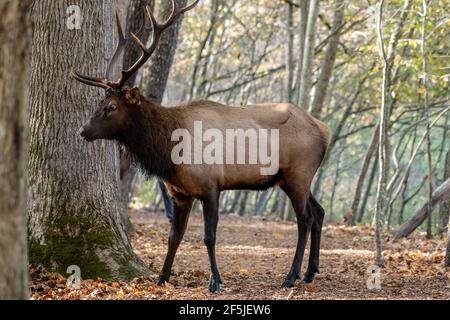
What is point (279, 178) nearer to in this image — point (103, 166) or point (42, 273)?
point (103, 166)

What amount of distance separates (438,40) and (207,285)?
1337cm

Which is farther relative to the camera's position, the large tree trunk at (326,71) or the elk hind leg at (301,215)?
the large tree trunk at (326,71)

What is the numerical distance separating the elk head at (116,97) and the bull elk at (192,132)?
1cm

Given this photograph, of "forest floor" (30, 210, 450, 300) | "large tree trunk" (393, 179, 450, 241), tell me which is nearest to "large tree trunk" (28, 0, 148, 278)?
"forest floor" (30, 210, 450, 300)

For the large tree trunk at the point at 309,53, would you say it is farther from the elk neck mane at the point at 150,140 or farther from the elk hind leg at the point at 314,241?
the elk neck mane at the point at 150,140

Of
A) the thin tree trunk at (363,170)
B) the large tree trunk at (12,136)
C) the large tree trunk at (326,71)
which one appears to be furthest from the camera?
the thin tree trunk at (363,170)

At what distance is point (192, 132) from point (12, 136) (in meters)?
4.14

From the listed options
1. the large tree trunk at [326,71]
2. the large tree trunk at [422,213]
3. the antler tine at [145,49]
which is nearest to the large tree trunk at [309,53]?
the large tree trunk at [326,71]

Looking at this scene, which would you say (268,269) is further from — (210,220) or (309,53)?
(309,53)

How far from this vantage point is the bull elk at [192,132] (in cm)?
838

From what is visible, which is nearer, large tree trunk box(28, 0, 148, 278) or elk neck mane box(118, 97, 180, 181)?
large tree trunk box(28, 0, 148, 278)

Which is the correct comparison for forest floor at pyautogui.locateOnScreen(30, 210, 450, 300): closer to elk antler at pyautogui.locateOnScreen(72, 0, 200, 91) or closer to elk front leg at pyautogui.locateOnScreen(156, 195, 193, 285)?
elk front leg at pyautogui.locateOnScreen(156, 195, 193, 285)

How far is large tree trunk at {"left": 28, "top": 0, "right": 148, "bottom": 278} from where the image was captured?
8406 mm
